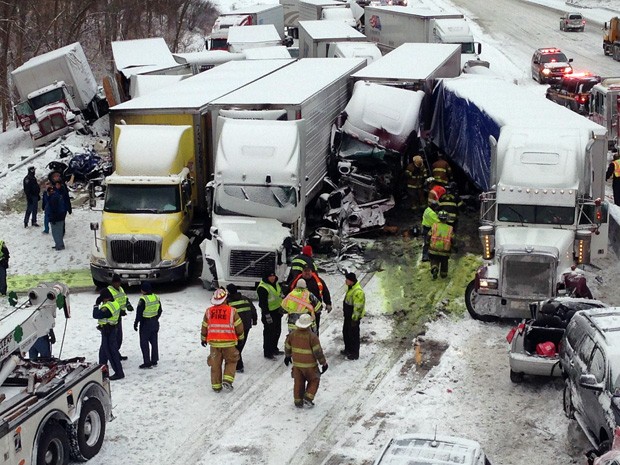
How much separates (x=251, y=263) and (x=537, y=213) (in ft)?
17.7

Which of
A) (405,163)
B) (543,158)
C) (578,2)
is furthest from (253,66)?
(578,2)

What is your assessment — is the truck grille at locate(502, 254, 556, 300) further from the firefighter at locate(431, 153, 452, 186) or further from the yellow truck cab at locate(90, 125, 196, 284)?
the firefighter at locate(431, 153, 452, 186)

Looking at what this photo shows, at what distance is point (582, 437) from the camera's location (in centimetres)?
1351

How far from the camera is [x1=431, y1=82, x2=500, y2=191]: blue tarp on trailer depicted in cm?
2267

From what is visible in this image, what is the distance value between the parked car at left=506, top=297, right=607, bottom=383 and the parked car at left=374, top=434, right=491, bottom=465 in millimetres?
4994

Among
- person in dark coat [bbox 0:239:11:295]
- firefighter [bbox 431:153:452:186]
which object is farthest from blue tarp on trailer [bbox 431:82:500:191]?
person in dark coat [bbox 0:239:11:295]

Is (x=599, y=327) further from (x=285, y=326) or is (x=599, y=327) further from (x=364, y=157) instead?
(x=364, y=157)

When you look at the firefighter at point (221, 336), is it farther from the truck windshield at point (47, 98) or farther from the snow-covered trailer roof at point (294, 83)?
the truck windshield at point (47, 98)

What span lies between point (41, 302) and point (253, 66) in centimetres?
1940

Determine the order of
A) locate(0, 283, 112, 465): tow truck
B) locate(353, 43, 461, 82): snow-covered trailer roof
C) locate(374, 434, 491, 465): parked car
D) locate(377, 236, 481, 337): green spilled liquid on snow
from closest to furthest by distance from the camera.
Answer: locate(374, 434, 491, 465): parked car → locate(0, 283, 112, 465): tow truck → locate(377, 236, 481, 337): green spilled liquid on snow → locate(353, 43, 461, 82): snow-covered trailer roof

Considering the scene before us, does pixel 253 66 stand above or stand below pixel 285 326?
above

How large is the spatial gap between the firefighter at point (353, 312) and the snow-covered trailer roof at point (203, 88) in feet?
25.1

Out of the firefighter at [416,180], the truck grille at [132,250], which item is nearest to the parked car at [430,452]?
the truck grille at [132,250]

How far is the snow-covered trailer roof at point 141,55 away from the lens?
38.2 metres
